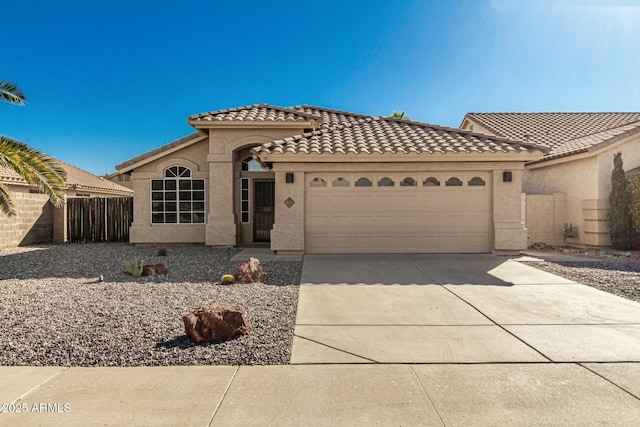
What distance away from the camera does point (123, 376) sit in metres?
3.47

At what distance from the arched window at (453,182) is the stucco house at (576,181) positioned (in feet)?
8.06

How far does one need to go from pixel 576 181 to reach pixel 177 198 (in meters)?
14.5

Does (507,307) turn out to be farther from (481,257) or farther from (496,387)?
(481,257)

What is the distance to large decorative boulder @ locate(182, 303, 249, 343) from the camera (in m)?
4.24

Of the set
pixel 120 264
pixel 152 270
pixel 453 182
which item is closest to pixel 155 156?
pixel 120 264

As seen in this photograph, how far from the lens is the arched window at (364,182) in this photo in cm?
1078

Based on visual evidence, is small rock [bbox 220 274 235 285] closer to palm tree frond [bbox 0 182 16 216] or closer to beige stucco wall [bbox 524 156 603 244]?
palm tree frond [bbox 0 182 16 216]

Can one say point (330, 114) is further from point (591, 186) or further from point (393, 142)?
point (591, 186)

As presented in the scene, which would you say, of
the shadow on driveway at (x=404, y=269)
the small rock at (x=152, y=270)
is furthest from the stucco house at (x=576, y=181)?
the small rock at (x=152, y=270)

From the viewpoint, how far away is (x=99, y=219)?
50.0ft

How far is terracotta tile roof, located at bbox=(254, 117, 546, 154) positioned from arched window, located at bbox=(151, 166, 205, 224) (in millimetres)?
4622

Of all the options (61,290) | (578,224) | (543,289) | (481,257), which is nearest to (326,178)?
(481,257)

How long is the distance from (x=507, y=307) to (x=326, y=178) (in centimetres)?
629

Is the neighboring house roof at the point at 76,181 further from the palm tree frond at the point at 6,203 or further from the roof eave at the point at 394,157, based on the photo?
the roof eave at the point at 394,157
